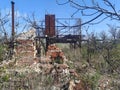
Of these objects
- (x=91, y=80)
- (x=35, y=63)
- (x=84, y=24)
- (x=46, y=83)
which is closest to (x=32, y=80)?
(x=46, y=83)

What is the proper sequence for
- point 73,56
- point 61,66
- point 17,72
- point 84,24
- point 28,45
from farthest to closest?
point 73,56 → point 28,45 → point 61,66 → point 17,72 → point 84,24

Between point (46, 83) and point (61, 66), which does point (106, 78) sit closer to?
point (61, 66)

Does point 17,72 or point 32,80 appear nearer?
point 32,80

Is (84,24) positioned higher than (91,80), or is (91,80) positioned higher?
(84,24)

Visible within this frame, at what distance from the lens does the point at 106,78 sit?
36.0 ft

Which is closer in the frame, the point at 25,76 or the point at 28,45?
the point at 25,76

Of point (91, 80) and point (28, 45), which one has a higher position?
point (28, 45)

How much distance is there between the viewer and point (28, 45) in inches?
468

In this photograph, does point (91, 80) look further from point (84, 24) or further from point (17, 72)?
point (84, 24)

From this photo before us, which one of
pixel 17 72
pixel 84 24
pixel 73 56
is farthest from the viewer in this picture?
pixel 73 56

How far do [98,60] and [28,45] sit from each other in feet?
8.80

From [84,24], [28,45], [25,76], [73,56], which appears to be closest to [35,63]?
[28,45]

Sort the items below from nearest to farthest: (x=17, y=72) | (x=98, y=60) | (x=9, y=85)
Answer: (x=9, y=85), (x=17, y=72), (x=98, y=60)

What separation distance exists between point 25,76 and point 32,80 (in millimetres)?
391
